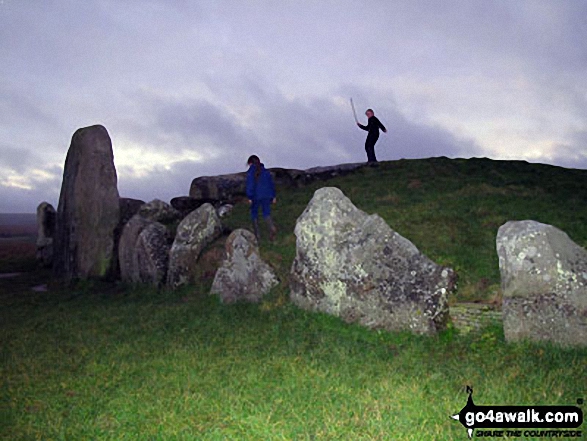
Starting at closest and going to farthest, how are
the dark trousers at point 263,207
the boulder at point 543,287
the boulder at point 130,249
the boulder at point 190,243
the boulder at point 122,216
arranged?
1. the boulder at point 543,287
2. the boulder at point 190,243
3. the dark trousers at point 263,207
4. the boulder at point 130,249
5. the boulder at point 122,216

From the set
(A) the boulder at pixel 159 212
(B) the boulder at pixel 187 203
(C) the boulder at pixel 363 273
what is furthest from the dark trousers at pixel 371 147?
(C) the boulder at pixel 363 273

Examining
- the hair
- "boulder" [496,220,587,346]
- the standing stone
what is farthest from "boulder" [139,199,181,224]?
"boulder" [496,220,587,346]

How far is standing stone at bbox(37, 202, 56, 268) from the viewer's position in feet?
92.1

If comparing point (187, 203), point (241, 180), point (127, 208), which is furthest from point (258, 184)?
point (187, 203)

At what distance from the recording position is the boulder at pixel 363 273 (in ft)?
38.0

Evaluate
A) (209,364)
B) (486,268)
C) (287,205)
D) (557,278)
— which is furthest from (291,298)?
(287,205)

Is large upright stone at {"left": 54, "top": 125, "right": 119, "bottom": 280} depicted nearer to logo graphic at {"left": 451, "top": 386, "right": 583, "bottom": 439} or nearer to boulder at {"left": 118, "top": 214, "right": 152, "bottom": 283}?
boulder at {"left": 118, "top": 214, "right": 152, "bottom": 283}

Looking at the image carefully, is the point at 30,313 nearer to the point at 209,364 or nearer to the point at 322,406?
the point at 209,364

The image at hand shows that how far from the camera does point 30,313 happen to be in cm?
1662

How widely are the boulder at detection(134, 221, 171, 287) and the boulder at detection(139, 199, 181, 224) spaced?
4610 mm

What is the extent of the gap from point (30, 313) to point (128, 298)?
300 centimetres

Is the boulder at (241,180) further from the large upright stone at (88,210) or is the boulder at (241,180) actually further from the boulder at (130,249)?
the boulder at (130,249)

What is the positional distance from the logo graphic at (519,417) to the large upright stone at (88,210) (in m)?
16.2

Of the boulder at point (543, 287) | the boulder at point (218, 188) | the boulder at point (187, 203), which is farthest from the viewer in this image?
the boulder at point (218, 188)
